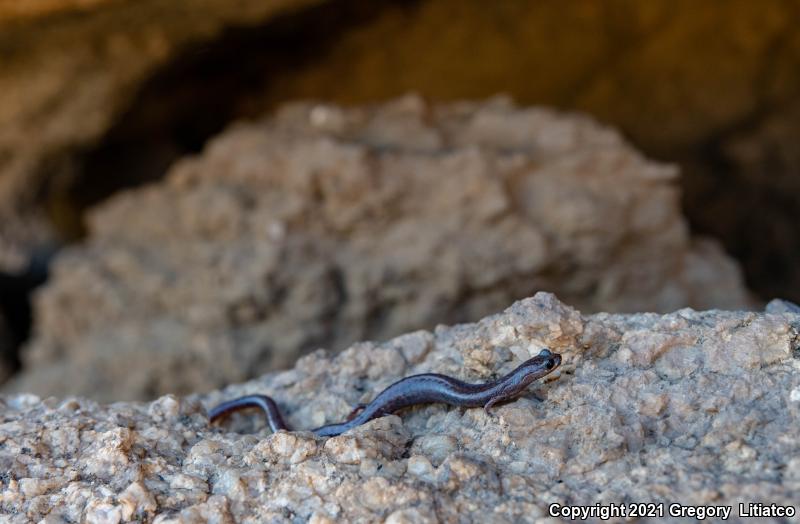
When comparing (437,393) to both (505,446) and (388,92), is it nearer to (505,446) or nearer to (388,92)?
(505,446)

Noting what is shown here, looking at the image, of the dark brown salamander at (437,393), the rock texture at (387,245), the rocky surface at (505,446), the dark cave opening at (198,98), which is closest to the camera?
the rocky surface at (505,446)

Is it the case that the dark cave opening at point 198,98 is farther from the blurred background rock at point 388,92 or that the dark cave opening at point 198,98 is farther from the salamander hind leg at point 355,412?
the salamander hind leg at point 355,412

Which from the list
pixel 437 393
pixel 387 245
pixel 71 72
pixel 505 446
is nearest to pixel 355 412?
pixel 437 393

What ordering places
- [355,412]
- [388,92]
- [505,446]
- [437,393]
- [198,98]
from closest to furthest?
[505,446] < [437,393] < [355,412] < [198,98] < [388,92]

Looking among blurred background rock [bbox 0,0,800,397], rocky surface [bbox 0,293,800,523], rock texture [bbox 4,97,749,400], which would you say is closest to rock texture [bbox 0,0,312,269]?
blurred background rock [bbox 0,0,800,397]

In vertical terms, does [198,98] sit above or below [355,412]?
above

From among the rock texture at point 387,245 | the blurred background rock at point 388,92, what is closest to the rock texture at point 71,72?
the blurred background rock at point 388,92

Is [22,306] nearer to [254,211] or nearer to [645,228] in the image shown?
[254,211]
